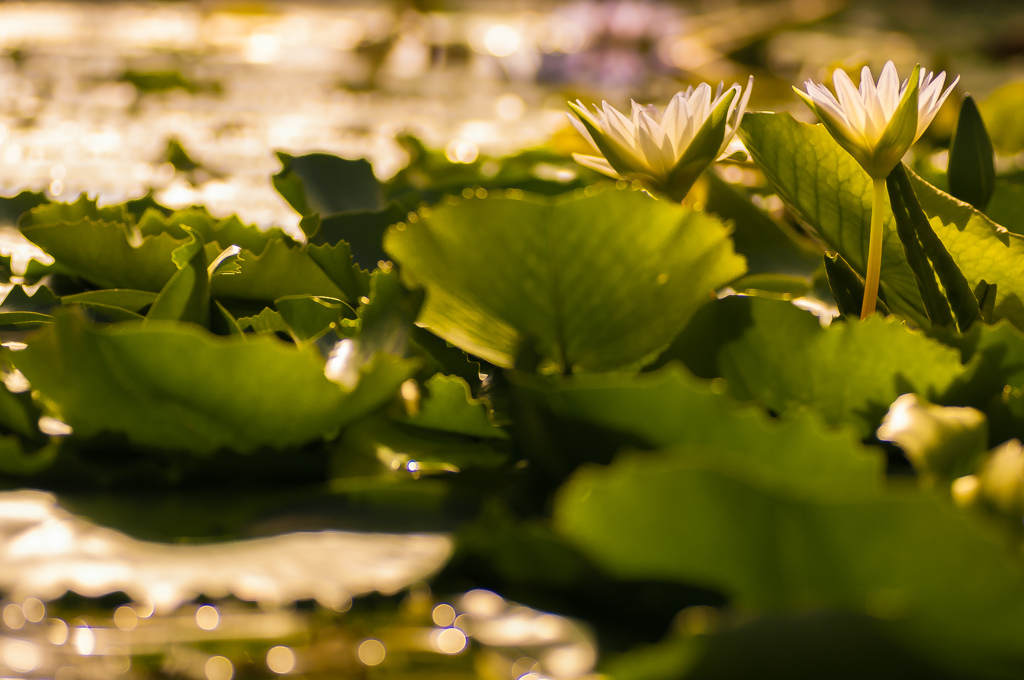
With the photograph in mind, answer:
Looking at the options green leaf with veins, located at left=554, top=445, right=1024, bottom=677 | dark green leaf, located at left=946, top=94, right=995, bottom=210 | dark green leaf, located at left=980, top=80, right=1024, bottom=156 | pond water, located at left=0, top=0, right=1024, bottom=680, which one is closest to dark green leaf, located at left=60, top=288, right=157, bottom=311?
pond water, located at left=0, top=0, right=1024, bottom=680

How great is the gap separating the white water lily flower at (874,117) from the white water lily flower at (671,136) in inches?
1.2

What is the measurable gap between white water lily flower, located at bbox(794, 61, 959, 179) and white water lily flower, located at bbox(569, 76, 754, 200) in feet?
0.10

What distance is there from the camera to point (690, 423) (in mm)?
225

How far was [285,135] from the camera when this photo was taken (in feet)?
3.76

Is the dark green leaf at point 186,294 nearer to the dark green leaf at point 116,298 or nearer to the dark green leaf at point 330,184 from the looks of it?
the dark green leaf at point 116,298

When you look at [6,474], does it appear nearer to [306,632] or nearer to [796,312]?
[306,632]

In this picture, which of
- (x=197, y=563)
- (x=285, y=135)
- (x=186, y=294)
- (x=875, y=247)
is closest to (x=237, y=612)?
(x=197, y=563)

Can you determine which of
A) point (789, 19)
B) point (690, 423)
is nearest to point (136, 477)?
point (690, 423)

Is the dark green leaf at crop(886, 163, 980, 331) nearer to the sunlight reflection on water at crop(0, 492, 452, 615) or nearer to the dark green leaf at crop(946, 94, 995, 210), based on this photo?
the dark green leaf at crop(946, 94, 995, 210)

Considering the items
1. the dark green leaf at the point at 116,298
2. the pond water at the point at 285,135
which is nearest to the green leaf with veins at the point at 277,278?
the dark green leaf at the point at 116,298

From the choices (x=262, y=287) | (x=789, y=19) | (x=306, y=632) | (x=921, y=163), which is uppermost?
(x=789, y=19)

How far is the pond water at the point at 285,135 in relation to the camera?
0.69 ft

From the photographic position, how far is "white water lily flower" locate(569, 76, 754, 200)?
32 centimetres

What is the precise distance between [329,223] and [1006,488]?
324 mm
